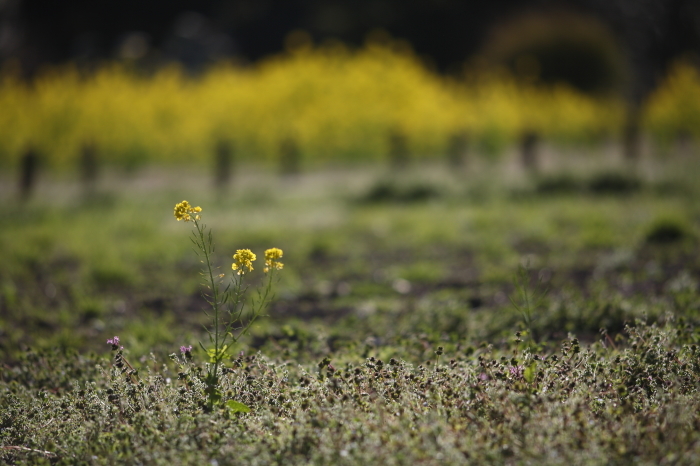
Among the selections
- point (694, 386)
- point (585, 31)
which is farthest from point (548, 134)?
point (694, 386)

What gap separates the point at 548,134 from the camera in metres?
12.3

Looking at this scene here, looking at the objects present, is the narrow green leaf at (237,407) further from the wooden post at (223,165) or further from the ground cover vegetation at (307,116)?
the ground cover vegetation at (307,116)

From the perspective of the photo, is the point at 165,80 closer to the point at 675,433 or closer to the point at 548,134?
the point at 548,134

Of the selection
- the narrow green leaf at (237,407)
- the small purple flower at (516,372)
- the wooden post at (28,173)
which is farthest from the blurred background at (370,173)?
the narrow green leaf at (237,407)

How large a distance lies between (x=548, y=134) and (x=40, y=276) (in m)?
9.89

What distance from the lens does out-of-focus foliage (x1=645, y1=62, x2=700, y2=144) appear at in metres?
11.0

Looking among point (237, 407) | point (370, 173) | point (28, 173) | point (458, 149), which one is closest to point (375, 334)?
point (237, 407)

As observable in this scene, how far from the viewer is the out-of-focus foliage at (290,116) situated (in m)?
11.3

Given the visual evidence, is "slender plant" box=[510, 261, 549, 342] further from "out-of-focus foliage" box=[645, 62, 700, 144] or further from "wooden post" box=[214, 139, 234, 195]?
"out-of-focus foliage" box=[645, 62, 700, 144]

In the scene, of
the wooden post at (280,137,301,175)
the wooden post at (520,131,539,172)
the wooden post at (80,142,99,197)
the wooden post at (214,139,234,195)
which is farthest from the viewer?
the wooden post at (280,137,301,175)

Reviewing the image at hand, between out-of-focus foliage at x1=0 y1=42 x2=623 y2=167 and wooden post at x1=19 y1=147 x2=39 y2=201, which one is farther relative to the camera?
out-of-focus foliage at x1=0 y1=42 x2=623 y2=167

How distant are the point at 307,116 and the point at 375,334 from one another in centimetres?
874

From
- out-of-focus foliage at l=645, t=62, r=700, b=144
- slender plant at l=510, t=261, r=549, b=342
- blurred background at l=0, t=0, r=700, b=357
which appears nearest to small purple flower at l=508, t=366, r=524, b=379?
slender plant at l=510, t=261, r=549, b=342

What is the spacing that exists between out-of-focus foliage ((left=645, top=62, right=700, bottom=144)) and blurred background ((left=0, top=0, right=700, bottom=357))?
0.18 feet
